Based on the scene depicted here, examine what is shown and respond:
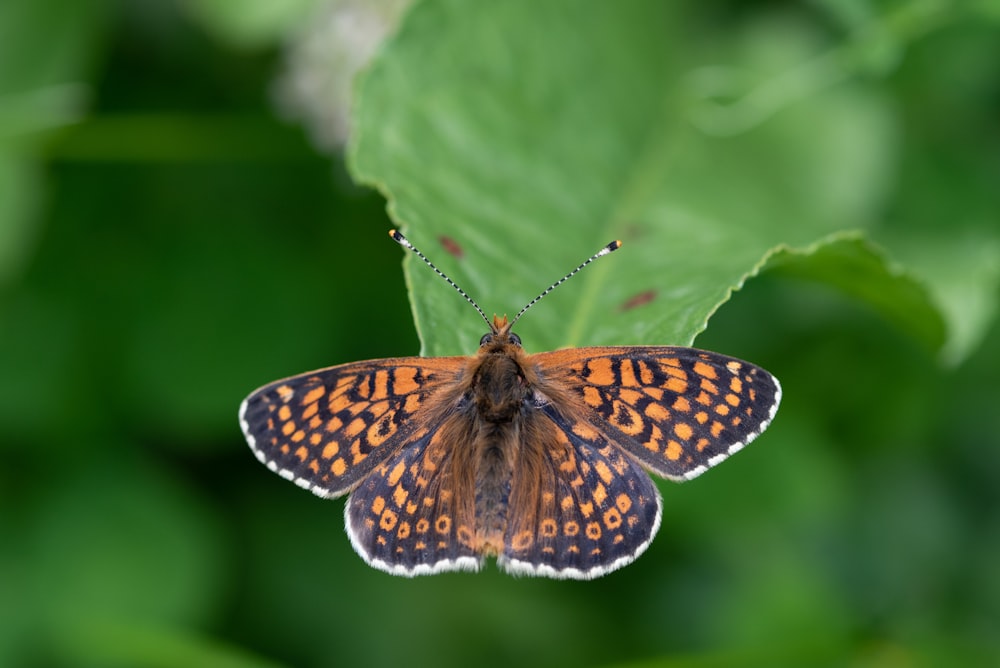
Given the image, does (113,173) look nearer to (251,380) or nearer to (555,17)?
(251,380)

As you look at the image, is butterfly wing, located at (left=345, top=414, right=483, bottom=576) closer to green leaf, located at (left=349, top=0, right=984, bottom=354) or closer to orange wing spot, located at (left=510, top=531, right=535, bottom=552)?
orange wing spot, located at (left=510, top=531, right=535, bottom=552)

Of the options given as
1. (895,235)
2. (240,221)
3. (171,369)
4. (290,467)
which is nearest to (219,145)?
(240,221)

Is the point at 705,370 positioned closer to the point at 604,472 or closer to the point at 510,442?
the point at 604,472

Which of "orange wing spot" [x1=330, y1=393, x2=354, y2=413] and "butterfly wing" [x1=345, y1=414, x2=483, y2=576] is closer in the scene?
"butterfly wing" [x1=345, y1=414, x2=483, y2=576]

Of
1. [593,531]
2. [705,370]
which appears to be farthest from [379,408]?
[705,370]

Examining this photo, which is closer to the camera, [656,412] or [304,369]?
[656,412]

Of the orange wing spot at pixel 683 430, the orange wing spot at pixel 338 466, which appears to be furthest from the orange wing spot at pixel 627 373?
the orange wing spot at pixel 338 466

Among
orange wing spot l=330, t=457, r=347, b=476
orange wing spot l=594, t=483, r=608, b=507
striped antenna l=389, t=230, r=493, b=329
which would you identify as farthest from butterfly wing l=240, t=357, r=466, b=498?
orange wing spot l=594, t=483, r=608, b=507
